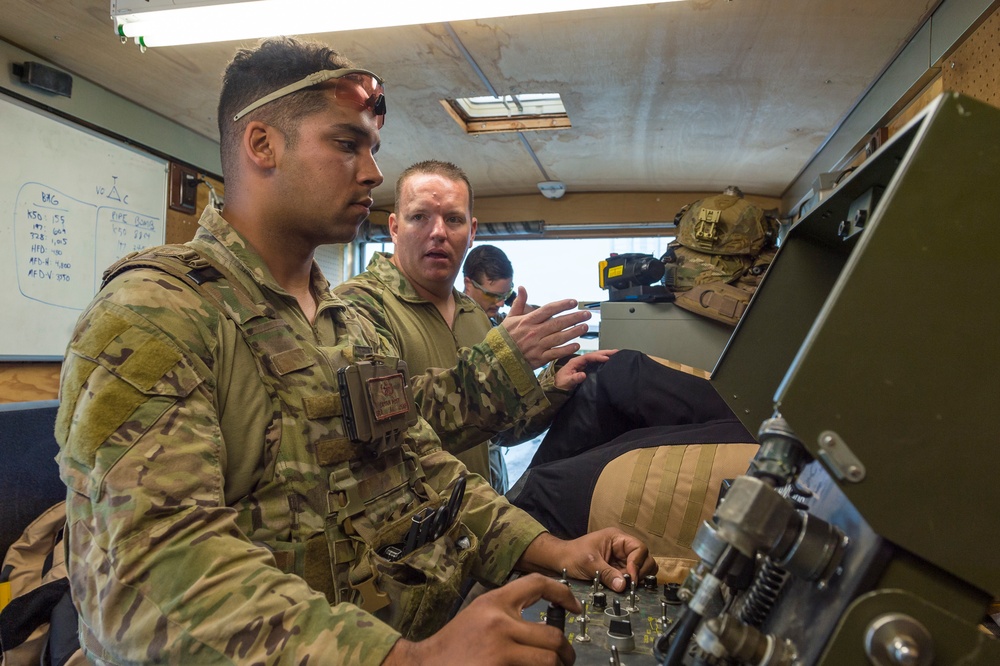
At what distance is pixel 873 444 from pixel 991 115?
0.26 meters

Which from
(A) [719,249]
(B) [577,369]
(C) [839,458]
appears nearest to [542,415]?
(B) [577,369]

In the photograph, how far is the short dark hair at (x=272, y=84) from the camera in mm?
1283

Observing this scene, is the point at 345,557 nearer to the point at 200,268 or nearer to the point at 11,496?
the point at 200,268

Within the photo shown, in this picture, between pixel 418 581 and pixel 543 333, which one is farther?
pixel 543 333

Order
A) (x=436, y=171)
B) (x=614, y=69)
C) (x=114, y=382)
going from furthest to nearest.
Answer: (x=614, y=69), (x=436, y=171), (x=114, y=382)

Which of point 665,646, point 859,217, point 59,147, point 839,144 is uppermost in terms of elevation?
point 839,144

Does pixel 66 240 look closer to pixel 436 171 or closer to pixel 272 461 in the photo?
pixel 436 171

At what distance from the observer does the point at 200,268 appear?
106 cm

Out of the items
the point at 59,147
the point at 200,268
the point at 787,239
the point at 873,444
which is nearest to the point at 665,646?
the point at 873,444

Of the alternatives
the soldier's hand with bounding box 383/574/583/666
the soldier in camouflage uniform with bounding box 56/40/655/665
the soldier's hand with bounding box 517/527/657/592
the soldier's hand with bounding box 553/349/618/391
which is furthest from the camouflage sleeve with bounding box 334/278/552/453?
the soldier's hand with bounding box 383/574/583/666

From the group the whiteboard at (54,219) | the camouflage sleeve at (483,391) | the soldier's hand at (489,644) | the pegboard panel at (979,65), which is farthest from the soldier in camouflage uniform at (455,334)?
the whiteboard at (54,219)

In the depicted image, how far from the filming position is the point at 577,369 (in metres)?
2.12

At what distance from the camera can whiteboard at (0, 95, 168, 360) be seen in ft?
8.95

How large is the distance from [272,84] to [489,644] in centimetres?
115
